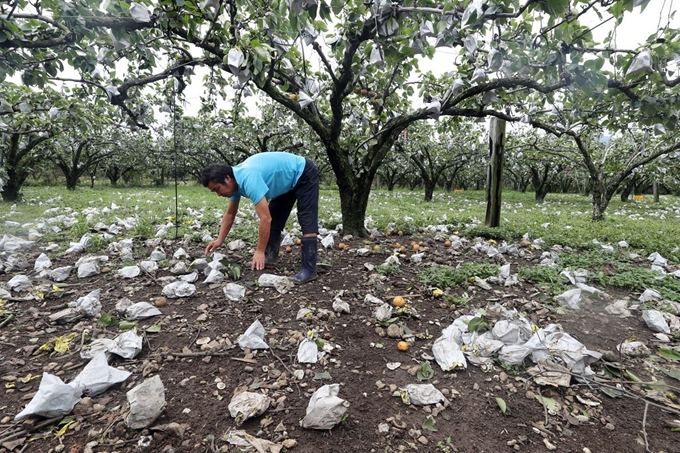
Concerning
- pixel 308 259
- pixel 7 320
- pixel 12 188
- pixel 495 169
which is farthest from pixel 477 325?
pixel 12 188

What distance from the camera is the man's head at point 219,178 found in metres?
3.27

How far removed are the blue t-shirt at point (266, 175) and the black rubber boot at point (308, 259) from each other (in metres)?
0.67

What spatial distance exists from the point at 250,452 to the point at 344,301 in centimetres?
165

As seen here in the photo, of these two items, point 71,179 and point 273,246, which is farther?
point 71,179

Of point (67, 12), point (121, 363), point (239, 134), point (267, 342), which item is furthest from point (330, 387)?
point (239, 134)

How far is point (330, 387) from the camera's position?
1.94 m

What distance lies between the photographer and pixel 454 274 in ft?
12.0

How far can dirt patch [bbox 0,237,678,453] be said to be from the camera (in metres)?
1.68

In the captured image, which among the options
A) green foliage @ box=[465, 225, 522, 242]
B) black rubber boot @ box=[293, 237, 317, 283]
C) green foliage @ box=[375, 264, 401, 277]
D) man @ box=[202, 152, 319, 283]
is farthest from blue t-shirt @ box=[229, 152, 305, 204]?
green foliage @ box=[465, 225, 522, 242]

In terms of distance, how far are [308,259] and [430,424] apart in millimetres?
2121

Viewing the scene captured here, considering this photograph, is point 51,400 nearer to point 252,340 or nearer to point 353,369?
point 252,340

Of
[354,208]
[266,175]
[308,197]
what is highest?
[266,175]

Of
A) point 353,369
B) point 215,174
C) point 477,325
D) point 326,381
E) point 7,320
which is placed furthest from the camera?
point 215,174

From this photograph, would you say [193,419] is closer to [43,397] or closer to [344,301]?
[43,397]
